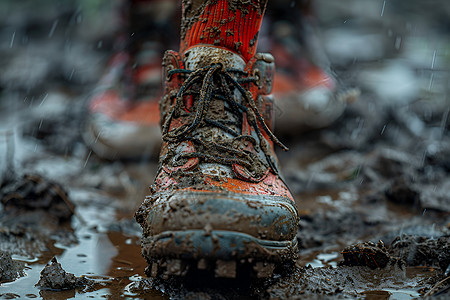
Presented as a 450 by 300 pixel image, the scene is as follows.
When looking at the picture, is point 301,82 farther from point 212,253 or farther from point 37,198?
point 212,253

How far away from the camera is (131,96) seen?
380 cm

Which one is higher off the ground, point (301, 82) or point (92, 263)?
point (301, 82)

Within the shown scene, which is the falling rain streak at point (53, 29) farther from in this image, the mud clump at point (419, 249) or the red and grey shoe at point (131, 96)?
the mud clump at point (419, 249)

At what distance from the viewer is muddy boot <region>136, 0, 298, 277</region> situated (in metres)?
1.10

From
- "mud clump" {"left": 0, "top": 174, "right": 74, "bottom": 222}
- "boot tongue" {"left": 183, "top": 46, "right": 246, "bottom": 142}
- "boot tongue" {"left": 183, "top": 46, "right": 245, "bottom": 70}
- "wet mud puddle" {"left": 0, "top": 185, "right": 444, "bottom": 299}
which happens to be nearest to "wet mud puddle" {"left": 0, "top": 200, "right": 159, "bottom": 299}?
"wet mud puddle" {"left": 0, "top": 185, "right": 444, "bottom": 299}

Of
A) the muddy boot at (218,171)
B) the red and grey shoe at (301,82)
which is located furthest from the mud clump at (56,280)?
the red and grey shoe at (301,82)

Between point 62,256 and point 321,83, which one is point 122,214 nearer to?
point 62,256

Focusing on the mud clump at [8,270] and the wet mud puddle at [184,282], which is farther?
the mud clump at [8,270]

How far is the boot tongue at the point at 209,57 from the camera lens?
1543mm

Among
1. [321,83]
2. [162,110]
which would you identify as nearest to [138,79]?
[321,83]

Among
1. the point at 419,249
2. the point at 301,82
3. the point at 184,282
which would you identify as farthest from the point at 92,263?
the point at 301,82

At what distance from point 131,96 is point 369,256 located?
2.89m

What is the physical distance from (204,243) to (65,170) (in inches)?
105

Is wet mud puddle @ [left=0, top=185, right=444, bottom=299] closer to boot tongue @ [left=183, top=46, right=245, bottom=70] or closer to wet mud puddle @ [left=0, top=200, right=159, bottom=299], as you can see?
wet mud puddle @ [left=0, top=200, right=159, bottom=299]
